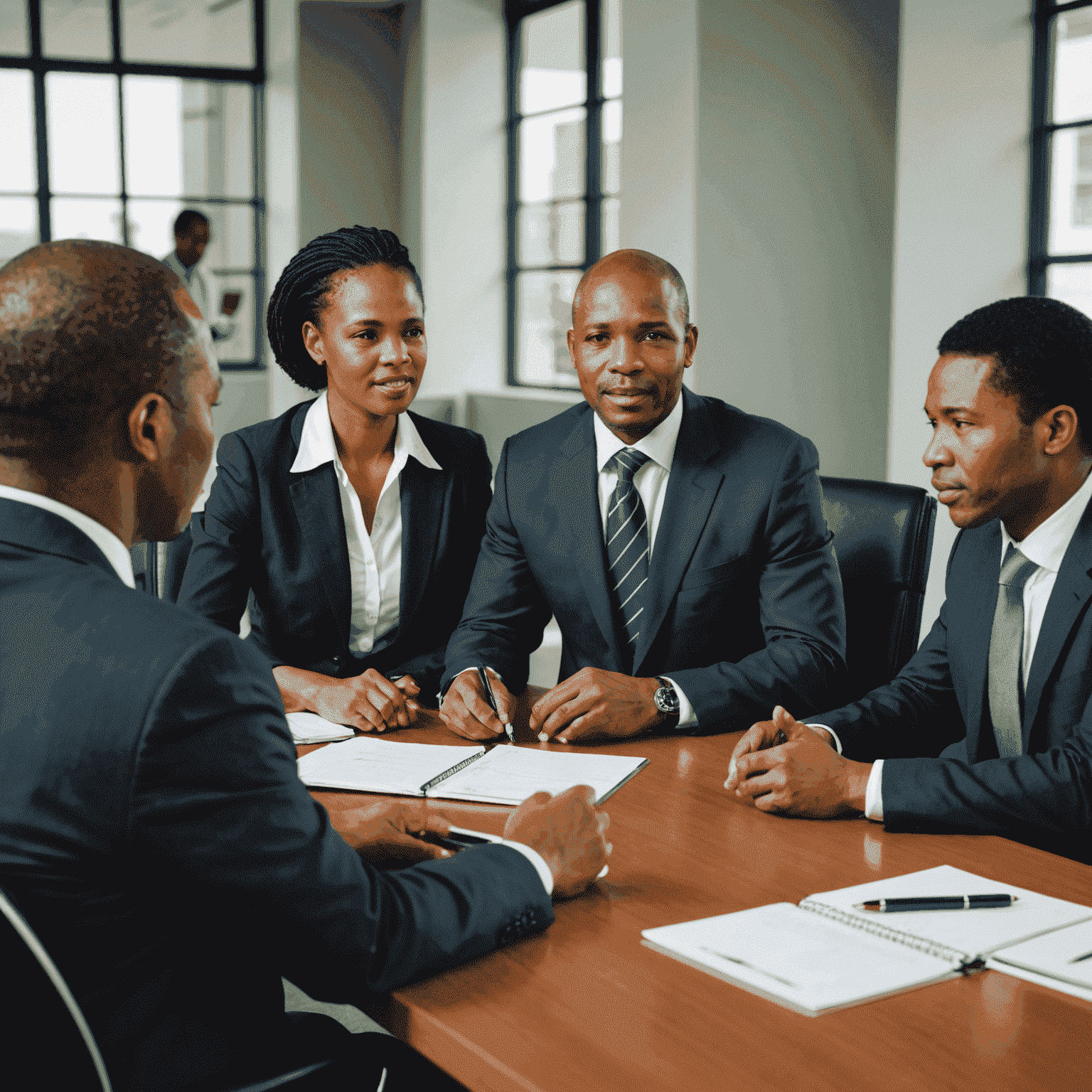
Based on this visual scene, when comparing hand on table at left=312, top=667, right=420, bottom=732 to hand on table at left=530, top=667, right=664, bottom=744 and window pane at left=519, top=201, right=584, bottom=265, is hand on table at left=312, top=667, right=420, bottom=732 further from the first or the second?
window pane at left=519, top=201, right=584, bottom=265

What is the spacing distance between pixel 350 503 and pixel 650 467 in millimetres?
604

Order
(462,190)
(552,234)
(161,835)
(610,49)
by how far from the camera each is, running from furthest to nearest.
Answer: (462,190) → (552,234) → (610,49) → (161,835)

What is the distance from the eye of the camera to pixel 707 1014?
3.56ft

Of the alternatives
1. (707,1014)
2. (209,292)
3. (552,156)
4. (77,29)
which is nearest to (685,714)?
(707,1014)

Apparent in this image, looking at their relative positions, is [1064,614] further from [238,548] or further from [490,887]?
[238,548]

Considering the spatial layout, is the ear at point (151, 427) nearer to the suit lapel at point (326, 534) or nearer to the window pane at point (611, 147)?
the suit lapel at point (326, 534)

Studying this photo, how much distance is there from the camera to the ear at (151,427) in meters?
1.12

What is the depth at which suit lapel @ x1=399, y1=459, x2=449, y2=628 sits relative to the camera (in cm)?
249

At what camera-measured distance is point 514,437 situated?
2.54 meters

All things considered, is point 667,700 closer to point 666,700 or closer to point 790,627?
point 666,700

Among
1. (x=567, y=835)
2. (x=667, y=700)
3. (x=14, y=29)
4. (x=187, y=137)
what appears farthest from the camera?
(x=187, y=137)

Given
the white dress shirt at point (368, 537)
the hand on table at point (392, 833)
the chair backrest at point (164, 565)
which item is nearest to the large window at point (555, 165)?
the chair backrest at point (164, 565)

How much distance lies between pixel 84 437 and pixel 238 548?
1.33 metres

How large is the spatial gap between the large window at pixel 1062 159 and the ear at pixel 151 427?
3679 millimetres
